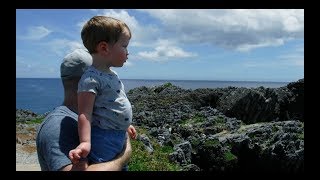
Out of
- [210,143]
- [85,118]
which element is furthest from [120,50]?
[210,143]

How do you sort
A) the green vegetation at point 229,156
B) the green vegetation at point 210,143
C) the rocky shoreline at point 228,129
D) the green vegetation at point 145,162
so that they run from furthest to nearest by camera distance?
the green vegetation at point 210,143 < the green vegetation at point 229,156 < the rocky shoreline at point 228,129 < the green vegetation at point 145,162

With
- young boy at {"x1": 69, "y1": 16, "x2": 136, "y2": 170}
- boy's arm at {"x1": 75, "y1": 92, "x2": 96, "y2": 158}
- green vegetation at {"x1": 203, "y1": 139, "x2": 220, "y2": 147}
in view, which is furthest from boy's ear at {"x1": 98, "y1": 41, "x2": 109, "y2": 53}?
green vegetation at {"x1": 203, "y1": 139, "x2": 220, "y2": 147}

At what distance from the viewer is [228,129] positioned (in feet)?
57.0

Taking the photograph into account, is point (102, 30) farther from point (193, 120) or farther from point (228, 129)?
point (193, 120)

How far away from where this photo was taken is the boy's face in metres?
2.71

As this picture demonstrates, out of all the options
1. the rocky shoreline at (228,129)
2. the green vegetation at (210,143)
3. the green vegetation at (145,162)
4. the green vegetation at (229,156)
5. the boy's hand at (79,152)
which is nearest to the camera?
the boy's hand at (79,152)

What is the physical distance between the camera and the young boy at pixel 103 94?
2.67 metres

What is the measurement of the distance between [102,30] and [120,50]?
0.15m

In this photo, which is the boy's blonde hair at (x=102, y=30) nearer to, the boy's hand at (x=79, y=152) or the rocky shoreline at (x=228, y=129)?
the boy's hand at (x=79, y=152)

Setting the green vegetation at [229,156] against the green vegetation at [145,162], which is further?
the green vegetation at [229,156]

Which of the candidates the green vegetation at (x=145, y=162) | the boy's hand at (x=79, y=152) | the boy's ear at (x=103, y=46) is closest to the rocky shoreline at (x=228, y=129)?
the green vegetation at (x=145, y=162)

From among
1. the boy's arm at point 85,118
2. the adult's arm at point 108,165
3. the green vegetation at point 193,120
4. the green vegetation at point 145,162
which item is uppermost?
the boy's arm at point 85,118

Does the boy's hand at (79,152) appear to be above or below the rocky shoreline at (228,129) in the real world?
above

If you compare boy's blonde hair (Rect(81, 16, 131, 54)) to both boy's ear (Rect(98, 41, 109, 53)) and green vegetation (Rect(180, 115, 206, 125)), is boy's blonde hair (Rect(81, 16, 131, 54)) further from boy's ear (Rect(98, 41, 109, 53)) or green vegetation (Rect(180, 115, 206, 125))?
green vegetation (Rect(180, 115, 206, 125))
